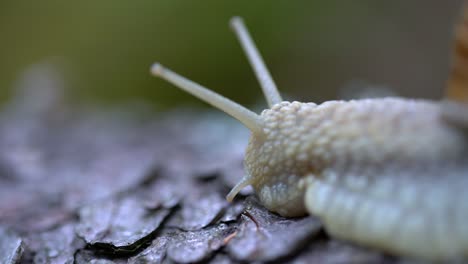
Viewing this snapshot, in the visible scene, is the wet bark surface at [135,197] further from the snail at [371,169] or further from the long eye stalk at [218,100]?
the long eye stalk at [218,100]

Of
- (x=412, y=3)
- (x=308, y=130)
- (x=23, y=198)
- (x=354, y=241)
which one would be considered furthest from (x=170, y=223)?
(x=412, y=3)

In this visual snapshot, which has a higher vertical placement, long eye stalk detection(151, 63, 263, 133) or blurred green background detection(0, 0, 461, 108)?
blurred green background detection(0, 0, 461, 108)

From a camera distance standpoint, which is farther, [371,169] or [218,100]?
[218,100]

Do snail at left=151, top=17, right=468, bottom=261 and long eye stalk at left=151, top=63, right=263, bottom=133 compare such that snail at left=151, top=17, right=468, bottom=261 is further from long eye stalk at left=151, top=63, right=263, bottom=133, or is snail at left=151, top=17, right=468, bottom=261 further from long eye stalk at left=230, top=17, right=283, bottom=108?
long eye stalk at left=230, top=17, right=283, bottom=108

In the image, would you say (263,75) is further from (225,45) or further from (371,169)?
(225,45)

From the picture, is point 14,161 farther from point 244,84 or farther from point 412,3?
point 412,3

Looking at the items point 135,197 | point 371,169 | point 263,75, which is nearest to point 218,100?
point 263,75

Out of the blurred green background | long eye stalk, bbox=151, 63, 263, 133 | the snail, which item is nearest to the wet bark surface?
the snail

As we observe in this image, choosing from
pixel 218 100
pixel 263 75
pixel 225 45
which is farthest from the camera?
pixel 225 45
